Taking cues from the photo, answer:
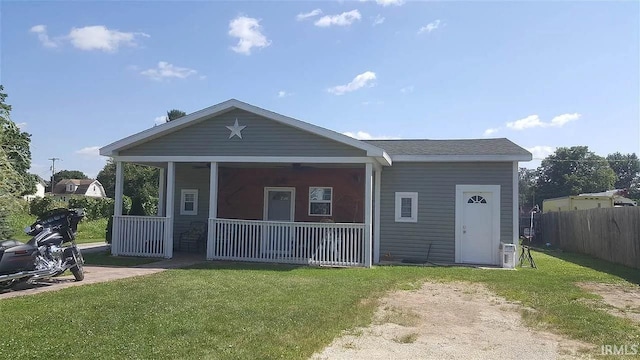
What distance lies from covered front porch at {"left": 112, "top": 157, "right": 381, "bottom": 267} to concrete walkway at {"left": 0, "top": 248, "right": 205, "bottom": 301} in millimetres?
635

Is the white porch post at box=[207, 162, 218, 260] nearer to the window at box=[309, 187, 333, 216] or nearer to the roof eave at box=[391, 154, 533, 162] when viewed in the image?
the window at box=[309, 187, 333, 216]

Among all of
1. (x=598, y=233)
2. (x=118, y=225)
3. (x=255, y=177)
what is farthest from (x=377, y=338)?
(x=598, y=233)

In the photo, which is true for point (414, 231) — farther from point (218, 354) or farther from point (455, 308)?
point (218, 354)

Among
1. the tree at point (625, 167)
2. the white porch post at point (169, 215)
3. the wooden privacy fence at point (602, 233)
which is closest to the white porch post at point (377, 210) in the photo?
the white porch post at point (169, 215)

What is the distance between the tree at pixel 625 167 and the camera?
74.6 metres

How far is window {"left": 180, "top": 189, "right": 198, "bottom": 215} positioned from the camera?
15.7 metres

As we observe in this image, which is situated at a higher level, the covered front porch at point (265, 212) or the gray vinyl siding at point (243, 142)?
the gray vinyl siding at point (243, 142)

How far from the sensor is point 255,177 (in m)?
15.7

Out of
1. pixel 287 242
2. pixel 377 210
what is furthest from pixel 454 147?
pixel 287 242

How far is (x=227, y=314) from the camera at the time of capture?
19.8 ft

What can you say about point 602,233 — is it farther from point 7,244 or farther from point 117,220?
point 7,244

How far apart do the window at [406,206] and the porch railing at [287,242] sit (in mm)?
2034

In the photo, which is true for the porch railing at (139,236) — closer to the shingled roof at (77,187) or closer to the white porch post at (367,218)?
the white porch post at (367,218)

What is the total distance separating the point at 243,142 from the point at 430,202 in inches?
211
